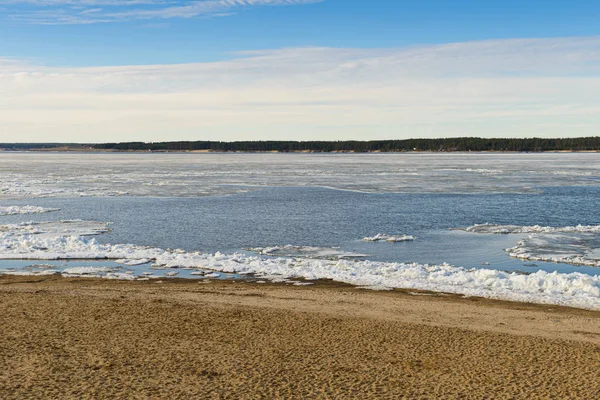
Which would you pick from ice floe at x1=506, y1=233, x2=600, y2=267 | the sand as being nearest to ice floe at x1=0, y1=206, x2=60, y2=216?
the sand

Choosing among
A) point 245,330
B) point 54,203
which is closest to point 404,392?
point 245,330

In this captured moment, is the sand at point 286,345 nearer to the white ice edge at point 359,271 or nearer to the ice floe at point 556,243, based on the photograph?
the white ice edge at point 359,271

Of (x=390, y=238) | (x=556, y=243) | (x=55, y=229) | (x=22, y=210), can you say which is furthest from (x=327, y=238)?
(x=22, y=210)

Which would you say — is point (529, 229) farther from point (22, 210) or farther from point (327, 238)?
point (22, 210)

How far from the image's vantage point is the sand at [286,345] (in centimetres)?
880

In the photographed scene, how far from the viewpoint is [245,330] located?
1166cm

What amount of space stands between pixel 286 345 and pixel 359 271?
704cm

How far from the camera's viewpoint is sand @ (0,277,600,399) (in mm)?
8805

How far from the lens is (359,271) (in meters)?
17.5

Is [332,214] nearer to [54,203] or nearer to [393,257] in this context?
[393,257]

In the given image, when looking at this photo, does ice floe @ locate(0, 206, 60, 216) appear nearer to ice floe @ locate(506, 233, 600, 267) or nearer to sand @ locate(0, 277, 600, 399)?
sand @ locate(0, 277, 600, 399)

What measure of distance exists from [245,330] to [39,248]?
39.7 ft

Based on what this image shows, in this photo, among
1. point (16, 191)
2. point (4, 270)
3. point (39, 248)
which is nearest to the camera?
point (4, 270)

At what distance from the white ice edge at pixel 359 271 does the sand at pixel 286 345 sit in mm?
951
